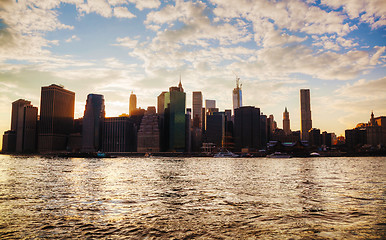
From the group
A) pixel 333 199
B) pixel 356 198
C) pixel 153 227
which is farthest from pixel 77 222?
pixel 356 198

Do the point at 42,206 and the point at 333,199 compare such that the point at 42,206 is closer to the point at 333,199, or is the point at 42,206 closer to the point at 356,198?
the point at 333,199

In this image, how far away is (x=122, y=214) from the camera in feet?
93.3

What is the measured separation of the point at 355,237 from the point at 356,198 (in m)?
20.2

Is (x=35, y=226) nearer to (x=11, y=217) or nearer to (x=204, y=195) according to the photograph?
(x=11, y=217)

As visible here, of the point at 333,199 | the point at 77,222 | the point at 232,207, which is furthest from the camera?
the point at 333,199

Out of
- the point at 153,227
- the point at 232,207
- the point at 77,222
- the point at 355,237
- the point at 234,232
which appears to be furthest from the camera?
the point at 232,207

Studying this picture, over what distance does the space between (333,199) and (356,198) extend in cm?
351

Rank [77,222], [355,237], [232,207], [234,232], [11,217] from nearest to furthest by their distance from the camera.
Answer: [355,237], [234,232], [77,222], [11,217], [232,207]

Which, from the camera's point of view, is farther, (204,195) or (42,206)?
(204,195)

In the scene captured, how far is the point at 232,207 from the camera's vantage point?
31.9 metres

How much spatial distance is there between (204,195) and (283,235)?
69.2ft

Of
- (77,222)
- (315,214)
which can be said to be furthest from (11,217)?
(315,214)

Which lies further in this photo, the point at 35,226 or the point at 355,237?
the point at 35,226

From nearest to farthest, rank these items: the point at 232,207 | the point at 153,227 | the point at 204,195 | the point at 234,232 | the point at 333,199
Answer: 1. the point at 234,232
2. the point at 153,227
3. the point at 232,207
4. the point at 333,199
5. the point at 204,195
